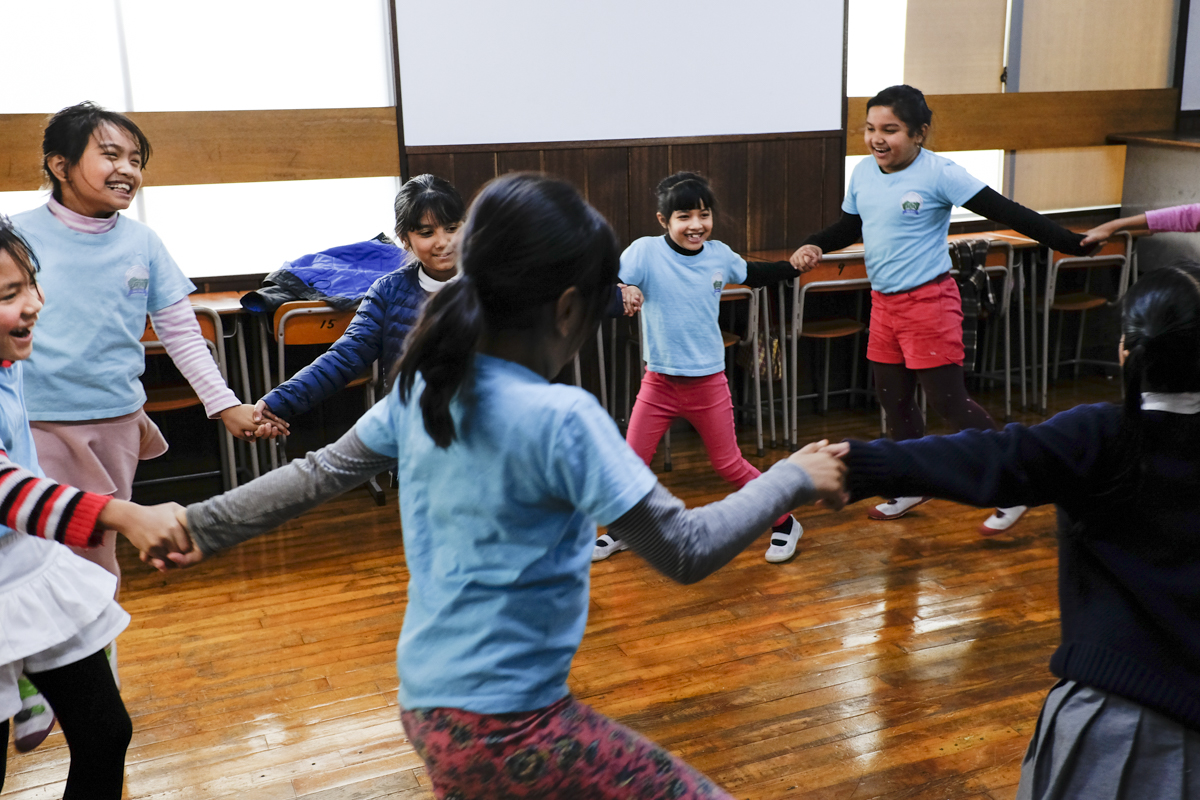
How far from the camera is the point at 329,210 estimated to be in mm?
4531

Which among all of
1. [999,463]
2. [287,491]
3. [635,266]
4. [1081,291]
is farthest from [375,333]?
[1081,291]

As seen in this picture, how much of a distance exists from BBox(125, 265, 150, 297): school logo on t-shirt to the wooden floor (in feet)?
3.21

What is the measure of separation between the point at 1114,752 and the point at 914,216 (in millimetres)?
2409

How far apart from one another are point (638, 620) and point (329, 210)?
246 cm

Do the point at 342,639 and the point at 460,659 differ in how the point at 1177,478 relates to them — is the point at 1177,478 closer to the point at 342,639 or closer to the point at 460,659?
the point at 460,659

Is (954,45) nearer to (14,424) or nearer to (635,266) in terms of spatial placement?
(635,266)

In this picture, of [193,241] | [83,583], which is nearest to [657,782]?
[83,583]

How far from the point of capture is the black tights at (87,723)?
152cm

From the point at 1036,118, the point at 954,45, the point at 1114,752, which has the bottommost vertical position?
the point at 1114,752

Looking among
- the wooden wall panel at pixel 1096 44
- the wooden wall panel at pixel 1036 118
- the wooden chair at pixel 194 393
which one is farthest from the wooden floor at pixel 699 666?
the wooden wall panel at pixel 1096 44

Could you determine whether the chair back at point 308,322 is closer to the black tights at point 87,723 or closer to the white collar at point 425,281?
the white collar at point 425,281

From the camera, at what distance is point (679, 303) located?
126 inches

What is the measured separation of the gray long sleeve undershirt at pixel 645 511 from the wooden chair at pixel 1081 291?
434cm

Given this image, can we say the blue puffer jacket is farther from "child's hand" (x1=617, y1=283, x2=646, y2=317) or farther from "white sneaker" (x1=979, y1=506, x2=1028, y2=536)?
"white sneaker" (x1=979, y1=506, x2=1028, y2=536)
